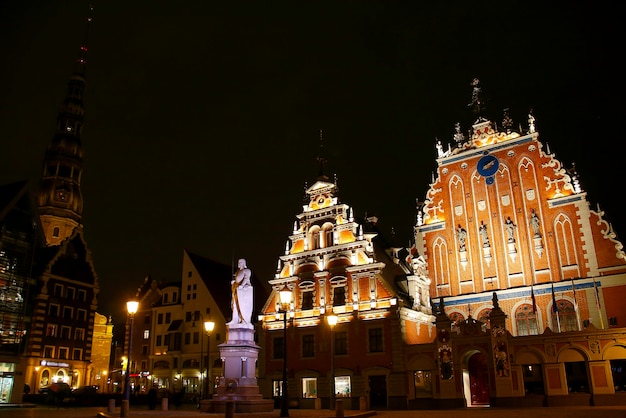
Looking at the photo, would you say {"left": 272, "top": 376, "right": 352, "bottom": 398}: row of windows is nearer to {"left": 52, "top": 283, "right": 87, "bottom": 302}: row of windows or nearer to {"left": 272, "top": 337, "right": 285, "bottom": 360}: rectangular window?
{"left": 272, "top": 337, "right": 285, "bottom": 360}: rectangular window

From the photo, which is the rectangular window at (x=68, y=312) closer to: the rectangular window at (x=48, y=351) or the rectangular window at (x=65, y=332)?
the rectangular window at (x=65, y=332)

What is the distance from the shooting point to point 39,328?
47.2m

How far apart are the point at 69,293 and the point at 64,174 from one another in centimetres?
2151

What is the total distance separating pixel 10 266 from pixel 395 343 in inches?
1253

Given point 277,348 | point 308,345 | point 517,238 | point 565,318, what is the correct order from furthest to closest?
point 277,348
point 308,345
point 517,238
point 565,318

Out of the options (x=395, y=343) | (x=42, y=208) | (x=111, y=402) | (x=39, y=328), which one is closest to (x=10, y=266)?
(x=39, y=328)

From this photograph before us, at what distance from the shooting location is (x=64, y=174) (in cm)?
6775

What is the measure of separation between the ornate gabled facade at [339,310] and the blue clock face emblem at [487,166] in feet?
29.4

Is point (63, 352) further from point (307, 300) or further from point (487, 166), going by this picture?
point (487, 166)

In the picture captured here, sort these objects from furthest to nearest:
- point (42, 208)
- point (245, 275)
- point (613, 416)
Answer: point (42, 208)
point (245, 275)
point (613, 416)

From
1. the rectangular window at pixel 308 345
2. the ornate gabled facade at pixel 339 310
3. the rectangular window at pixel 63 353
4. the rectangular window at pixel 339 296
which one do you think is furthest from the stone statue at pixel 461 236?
the rectangular window at pixel 63 353

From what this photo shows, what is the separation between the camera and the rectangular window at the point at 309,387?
37875 mm

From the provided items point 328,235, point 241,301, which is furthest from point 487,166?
point 241,301

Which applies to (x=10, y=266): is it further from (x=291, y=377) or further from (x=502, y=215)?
(x=502, y=215)
